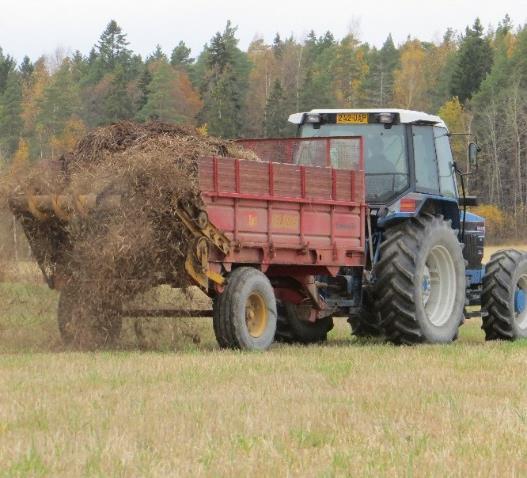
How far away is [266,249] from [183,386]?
3.48m

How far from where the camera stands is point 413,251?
1321cm

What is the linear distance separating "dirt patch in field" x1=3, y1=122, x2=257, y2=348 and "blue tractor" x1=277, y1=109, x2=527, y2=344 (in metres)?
2.34

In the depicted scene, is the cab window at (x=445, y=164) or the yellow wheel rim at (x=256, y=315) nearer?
the yellow wheel rim at (x=256, y=315)

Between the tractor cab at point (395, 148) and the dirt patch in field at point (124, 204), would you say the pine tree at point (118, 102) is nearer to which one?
the tractor cab at point (395, 148)

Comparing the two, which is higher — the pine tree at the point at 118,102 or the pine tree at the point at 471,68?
the pine tree at the point at 471,68

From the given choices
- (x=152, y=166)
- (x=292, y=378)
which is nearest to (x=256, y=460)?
(x=292, y=378)

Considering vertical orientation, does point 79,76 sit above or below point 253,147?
above

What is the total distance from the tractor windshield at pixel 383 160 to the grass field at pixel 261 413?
8.06ft

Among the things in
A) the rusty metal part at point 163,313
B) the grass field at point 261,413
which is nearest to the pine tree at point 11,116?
the rusty metal part at point 163,313

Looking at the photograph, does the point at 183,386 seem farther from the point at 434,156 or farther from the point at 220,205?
the point at 434,156

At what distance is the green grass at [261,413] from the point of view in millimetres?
5965

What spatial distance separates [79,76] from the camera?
106625mm

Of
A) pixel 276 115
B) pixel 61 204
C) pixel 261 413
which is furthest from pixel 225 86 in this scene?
pixel 261 413

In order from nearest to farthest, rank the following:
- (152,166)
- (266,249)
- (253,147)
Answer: (152,166) < (266,249) < (253,147)
